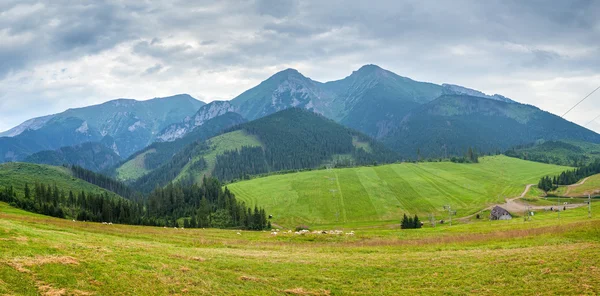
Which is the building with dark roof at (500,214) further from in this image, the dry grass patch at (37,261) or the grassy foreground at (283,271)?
the dry grass patch at (37,261)

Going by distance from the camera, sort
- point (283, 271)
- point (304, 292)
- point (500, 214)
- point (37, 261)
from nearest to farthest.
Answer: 1. point (37, 261)
2. point (304, 292)
3. point (283, 271)
4. point (500, 214)

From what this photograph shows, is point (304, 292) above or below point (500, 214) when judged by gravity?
above

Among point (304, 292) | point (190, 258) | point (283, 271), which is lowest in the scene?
point (304, 292)

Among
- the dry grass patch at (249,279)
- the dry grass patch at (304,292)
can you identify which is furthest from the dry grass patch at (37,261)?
the dry grass patch at (304,292)

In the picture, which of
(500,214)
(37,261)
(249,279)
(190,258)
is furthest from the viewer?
(500,214)

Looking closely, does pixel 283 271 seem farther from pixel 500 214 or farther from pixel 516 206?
pixel 516 206

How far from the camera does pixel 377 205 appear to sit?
615ft

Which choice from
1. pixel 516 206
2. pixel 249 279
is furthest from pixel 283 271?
pixel 516 206

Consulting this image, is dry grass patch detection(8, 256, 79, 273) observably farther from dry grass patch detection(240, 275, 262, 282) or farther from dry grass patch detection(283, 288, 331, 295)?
dry grass patch detection(283, 288, 331, 295)

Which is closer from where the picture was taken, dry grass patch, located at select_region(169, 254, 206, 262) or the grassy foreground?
the grassy foreground

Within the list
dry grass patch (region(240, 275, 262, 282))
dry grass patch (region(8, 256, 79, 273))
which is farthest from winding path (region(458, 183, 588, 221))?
dry grass patch (region(8, 256, 79, 273))

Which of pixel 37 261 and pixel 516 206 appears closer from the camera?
pixel 37 261

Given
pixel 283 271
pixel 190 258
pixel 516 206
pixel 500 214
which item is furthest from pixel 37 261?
pixel 516 206

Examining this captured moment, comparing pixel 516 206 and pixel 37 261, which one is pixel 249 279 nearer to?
pixel 37 261
